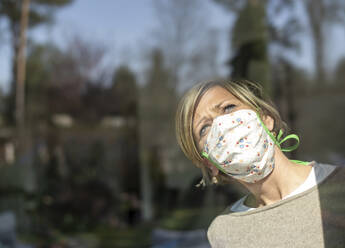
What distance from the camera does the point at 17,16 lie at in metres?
4.05

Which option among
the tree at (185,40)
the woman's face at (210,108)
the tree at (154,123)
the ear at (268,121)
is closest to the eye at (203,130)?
the woman's face at (210,108)

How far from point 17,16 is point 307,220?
153 inches

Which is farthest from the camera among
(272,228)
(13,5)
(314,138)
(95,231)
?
(95,231)

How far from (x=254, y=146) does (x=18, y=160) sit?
3.69 metres

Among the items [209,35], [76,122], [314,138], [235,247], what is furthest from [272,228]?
[76,122]

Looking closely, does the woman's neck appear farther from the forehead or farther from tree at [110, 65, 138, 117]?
tree at [110, 65, 138, 117]

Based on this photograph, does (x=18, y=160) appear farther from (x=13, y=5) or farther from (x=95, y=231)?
(x=13, y=5)

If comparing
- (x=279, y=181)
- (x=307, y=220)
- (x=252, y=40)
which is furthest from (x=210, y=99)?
(x=252, y=40)

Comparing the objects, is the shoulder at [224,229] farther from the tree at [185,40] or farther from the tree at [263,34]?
the tree at [185,40]

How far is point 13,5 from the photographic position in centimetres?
398

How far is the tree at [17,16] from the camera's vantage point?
3.99 metres

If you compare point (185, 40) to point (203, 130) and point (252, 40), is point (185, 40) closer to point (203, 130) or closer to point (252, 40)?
point (252, 40)

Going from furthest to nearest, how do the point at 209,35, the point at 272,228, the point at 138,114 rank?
the point at 138,114 → the point at 209,35 → the point at 272,228

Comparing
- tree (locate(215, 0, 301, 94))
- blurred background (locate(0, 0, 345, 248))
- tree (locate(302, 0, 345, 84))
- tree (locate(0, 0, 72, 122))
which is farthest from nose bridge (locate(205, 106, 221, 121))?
tree (locate(0, 0, 72, 122))
